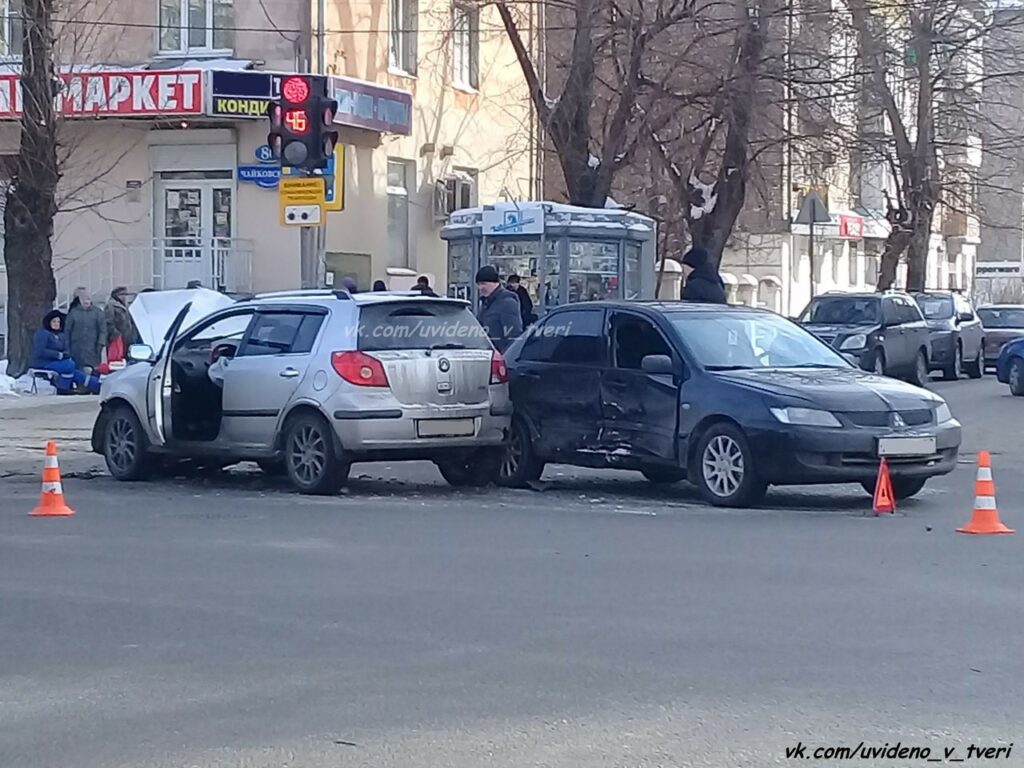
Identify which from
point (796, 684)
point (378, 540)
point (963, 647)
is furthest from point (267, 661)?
point (378, 540)

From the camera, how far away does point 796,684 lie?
24.3 ft

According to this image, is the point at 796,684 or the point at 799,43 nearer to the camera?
the point at 796,684

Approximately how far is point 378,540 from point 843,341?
17264 mm

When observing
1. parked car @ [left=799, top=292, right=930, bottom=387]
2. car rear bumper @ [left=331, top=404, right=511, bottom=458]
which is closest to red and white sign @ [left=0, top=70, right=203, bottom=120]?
parked car @ [left=799, top=292, right=930, bottom=387]

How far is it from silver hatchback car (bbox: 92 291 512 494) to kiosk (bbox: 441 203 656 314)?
1124cm

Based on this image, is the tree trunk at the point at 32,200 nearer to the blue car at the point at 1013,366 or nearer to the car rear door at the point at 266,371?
the car rear door at the point at 266,371

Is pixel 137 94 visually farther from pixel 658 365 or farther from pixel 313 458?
pixel 658 365

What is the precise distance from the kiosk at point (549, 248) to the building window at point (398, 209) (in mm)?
6275

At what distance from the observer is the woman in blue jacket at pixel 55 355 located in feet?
87.3

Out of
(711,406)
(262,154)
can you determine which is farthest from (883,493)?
(262,154)

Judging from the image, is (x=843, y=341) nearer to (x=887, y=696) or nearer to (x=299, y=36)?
(x=299, y=36)

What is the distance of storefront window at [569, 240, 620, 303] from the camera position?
2709 cm

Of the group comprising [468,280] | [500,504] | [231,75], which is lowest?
[500,504]

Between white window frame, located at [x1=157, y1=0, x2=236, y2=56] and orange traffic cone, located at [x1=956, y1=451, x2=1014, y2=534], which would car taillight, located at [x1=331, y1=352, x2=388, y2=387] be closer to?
orange traffic cone, located at [x1=956, y1=451, x2=1014, y2=534]
